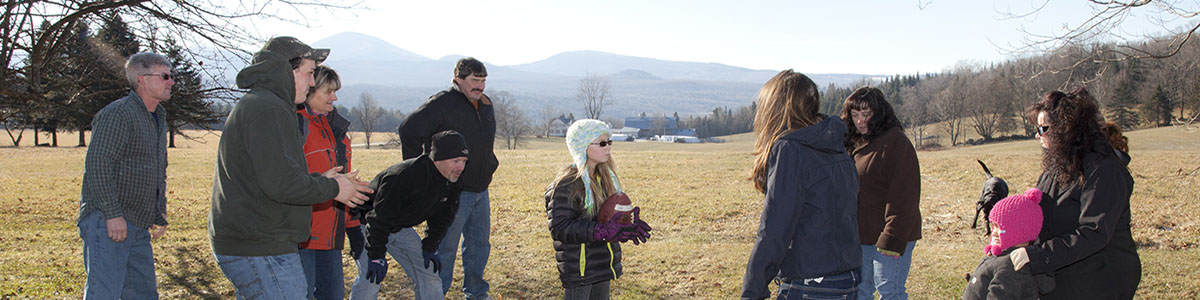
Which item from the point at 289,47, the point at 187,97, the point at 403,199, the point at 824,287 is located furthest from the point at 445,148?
the point at 187,97

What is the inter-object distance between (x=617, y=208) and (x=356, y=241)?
2254 mm

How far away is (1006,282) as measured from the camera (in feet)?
11.7

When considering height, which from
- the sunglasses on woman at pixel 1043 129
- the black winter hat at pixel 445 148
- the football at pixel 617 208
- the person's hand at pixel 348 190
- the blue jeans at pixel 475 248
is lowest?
the blue jeans at pixel 475 248

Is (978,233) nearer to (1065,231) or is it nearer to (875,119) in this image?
(875,119)

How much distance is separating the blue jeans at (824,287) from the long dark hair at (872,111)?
1.96 metres

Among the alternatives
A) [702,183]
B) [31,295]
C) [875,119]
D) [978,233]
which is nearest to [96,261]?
[31,295]

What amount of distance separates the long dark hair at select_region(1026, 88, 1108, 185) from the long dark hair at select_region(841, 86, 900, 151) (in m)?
1.35

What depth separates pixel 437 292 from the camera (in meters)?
4.74

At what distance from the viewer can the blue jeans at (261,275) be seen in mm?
3311

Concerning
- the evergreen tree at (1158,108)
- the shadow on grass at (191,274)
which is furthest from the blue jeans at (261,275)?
the evergreen tree at (1158,108)

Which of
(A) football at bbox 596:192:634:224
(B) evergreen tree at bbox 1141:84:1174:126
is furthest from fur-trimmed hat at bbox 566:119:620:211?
(B) evergreen tree at bbox 1141:84:1174:126

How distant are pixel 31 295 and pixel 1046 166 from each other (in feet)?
29.0

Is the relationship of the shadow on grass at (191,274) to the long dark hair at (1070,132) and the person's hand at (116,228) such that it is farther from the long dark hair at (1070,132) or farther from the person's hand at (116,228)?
the long dark hair at (1070,132)

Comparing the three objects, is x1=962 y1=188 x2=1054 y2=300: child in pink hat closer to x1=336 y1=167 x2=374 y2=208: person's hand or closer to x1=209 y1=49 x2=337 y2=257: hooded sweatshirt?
x1=336 y1=167 x2=374 y2=208: person's hand
